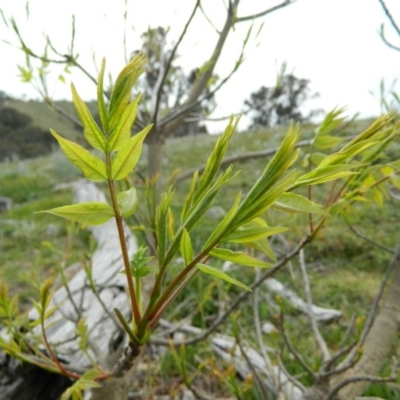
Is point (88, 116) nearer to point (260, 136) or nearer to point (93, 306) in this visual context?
point (93, 306)

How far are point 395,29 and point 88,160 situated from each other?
1009 mm

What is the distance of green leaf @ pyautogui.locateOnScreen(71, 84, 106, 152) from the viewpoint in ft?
1.26

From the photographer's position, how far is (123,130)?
0.40 m

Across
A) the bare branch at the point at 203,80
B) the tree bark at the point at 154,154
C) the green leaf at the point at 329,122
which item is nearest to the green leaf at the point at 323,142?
the green leaf at the point at 329,122

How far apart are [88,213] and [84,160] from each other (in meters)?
0.06

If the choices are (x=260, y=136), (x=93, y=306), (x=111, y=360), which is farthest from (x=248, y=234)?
(x=260, y=136)

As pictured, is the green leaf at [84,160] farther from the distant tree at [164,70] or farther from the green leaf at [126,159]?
the distant tree at [164,70]

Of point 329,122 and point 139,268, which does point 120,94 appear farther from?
point 329,122

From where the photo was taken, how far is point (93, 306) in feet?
7.02

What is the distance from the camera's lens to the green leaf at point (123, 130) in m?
0.39

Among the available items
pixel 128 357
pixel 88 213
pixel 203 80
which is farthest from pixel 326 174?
pixel 203 80

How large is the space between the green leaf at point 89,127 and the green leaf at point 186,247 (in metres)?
0.12

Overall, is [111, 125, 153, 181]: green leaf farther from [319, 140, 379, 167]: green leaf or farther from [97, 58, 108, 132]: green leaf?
[319, 140, 379, 167]: green leaf

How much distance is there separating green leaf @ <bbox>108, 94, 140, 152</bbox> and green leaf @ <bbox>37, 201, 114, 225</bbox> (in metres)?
0.07
